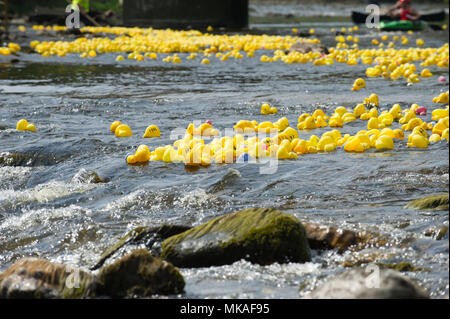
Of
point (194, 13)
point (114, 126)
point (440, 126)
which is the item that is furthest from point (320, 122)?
point (194, 13)

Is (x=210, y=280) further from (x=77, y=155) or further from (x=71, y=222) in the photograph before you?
(x=77, y=155)

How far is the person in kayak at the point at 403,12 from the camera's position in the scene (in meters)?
29.7

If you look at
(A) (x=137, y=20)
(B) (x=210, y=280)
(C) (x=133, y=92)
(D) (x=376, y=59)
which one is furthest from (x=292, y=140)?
(A) (x=137, y=20)

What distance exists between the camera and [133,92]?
1352 cm

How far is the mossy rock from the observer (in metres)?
5.72

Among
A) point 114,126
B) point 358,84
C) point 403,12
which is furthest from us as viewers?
point 403,12

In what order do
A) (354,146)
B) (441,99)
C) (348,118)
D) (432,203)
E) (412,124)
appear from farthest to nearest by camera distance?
(441,99), (348,118), (412,124), (354,146), (432,203)

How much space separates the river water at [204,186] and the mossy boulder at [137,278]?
15cm

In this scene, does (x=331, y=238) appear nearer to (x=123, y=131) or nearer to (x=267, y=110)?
(x=123, y=131)

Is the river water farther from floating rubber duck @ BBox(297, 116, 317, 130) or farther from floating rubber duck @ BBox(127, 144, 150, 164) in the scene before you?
floating rubber duck @ BBox(297, 116, 317, 130)

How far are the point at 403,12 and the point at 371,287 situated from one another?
90.1ft

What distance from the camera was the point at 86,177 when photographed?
24.5ft

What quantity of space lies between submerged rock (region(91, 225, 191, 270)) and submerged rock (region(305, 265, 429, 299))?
155 cm

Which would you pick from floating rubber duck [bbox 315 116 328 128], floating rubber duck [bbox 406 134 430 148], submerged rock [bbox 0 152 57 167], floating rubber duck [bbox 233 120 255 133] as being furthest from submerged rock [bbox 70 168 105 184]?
floating rubber duck [bbox 406 134 430 148]
